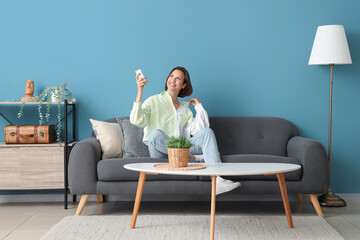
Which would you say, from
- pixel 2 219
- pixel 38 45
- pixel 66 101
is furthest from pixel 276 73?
pixel 2 219

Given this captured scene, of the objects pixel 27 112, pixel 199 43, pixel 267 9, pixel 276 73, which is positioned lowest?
pixel 27 112

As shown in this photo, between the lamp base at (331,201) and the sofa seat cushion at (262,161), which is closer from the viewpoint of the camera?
the sofa seat cushion at (262,161)

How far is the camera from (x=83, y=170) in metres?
3.26

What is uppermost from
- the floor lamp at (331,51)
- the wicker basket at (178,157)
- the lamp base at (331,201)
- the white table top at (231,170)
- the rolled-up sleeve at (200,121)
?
the floor lamp at (331,51)

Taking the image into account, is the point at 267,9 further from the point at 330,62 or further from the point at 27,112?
the point at 27,112

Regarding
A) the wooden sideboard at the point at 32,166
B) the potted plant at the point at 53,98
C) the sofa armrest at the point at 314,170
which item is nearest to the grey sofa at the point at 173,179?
the sofa armrest at the point at 314,170

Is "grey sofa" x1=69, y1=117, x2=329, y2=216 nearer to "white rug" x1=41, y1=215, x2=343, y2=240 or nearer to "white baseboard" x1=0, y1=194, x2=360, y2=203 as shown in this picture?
"white rug" x1=41, y1=215, x2=343, y2=240

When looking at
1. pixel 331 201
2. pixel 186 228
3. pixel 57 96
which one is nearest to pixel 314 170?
pixel 331 201

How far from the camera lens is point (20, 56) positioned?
4043 mm

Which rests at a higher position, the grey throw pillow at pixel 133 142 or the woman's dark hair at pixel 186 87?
the woman's dark hair at pixel 186 87

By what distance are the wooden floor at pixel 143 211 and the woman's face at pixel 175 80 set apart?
98cm

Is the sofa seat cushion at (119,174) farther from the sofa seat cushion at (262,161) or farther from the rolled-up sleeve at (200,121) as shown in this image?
the rolled-up sleeve at (200,121)

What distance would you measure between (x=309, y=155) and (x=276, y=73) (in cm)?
103

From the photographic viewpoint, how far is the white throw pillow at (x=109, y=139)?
352 centimetres
